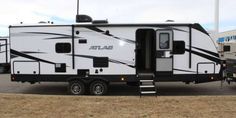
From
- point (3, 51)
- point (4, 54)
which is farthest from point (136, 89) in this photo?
point (4, 54)

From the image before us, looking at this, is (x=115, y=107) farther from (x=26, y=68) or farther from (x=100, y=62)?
(x=26, y=68)

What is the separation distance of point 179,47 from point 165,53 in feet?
1.92

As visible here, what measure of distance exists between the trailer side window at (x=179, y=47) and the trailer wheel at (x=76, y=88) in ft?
12.3

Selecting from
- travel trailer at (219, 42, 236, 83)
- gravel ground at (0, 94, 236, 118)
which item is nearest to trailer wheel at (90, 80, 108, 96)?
gravel ground at (0, 94, 236, 118)

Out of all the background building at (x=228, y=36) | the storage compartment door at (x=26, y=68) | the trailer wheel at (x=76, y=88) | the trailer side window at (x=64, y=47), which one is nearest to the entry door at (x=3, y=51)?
the storage compartment door at (x=26, y=68)

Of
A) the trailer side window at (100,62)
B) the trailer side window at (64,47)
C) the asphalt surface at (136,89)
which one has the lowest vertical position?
the asphalt surface at (136,89)

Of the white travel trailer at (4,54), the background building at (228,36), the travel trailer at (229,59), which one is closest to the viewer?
the travel trailer at (229,59)

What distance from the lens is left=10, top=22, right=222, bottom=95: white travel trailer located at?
1400cm

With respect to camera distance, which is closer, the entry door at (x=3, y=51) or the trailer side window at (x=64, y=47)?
the trailer side window at (x=64, y=47)

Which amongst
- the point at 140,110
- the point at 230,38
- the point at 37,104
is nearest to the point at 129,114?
the point at 140,110

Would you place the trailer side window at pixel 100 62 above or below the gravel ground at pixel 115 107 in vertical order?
above

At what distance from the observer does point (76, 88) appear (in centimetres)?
1412

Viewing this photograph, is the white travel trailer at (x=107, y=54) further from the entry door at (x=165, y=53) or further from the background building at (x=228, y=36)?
the background building at (x=228, y=36)

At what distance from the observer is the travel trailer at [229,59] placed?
15.8 metres
